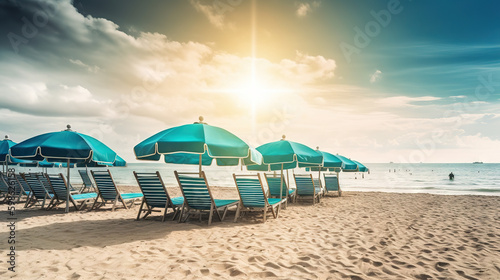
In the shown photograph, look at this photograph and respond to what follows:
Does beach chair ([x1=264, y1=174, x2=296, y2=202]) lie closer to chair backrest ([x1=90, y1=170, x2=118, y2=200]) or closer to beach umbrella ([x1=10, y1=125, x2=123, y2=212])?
chair backrest ([x1=90, y1=170, x2=118, y2=200])

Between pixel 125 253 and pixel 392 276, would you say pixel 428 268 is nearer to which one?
pixel 392 276

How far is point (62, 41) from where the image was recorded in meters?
10.2

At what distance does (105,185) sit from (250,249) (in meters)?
5.24

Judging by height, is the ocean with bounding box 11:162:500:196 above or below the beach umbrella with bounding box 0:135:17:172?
below

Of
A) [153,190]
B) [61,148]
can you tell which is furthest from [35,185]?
[153,190]

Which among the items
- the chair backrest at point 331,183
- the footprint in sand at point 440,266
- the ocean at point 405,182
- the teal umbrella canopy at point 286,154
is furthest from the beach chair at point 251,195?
the chair backrest at point 331,183

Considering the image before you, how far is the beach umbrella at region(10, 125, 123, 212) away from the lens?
21.0ft

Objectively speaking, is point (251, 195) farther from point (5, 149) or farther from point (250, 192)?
point (5, 149)

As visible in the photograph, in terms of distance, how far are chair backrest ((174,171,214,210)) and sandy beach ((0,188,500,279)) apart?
452mm

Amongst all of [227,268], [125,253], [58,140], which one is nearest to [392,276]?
[227,268]

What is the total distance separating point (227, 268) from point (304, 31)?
8.86 meters

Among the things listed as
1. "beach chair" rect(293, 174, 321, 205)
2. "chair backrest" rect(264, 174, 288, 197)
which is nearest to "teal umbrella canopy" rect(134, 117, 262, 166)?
"chair backrest" rect(264, 174, 288, 197)

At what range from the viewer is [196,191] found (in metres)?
5.74

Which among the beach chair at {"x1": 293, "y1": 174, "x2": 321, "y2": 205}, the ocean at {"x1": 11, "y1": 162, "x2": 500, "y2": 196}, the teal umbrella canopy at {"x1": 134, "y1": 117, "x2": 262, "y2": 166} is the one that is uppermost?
the teal umbrella canopy at {"x1": 134, "y1": 117, "x2": 262, "y2": 166}
